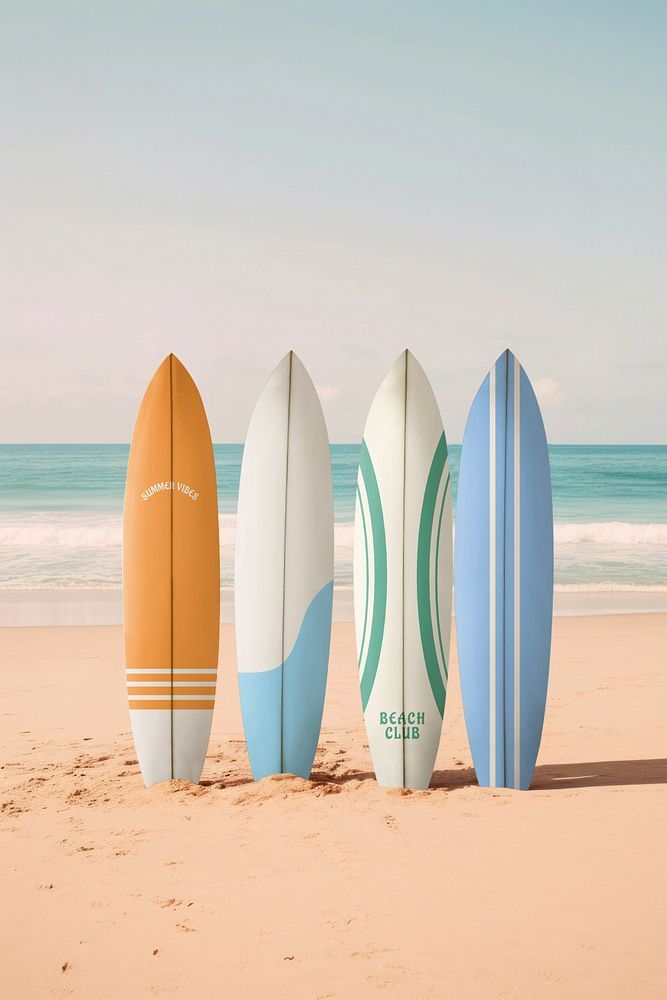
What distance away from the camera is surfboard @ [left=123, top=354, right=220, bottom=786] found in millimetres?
4395

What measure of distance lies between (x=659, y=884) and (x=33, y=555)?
1534 cm

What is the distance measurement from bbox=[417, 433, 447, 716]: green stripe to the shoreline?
5220 mm

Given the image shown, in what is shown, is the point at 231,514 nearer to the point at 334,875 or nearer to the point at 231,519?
the point at 231,519

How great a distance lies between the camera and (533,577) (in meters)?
4.30

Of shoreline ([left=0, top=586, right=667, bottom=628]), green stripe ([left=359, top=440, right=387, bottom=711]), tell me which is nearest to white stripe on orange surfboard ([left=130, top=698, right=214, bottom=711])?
green stripe ([left=359, top=440, right=387, bottom=711])

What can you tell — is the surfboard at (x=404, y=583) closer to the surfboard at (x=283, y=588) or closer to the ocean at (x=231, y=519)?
the surfboard at (x=283, y=588)

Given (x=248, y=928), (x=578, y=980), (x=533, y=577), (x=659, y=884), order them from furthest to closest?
(x=533, y=577)
(x=659, y=884)
(x=248, y=928)
(x=578, y=980)

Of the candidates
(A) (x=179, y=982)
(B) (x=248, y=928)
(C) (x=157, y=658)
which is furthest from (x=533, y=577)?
(A) (x=179, y=982)

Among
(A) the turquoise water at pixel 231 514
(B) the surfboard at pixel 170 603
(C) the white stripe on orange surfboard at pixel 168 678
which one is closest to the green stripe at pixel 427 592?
(B) the surfboard at pixel 170 603

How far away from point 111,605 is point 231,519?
9.76 meters

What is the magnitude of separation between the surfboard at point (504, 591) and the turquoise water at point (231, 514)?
860cm

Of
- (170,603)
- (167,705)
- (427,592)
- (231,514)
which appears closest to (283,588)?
(170,603)

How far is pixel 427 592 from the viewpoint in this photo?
4.29 m

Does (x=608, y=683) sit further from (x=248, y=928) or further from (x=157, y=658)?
(x=248, y=928)
